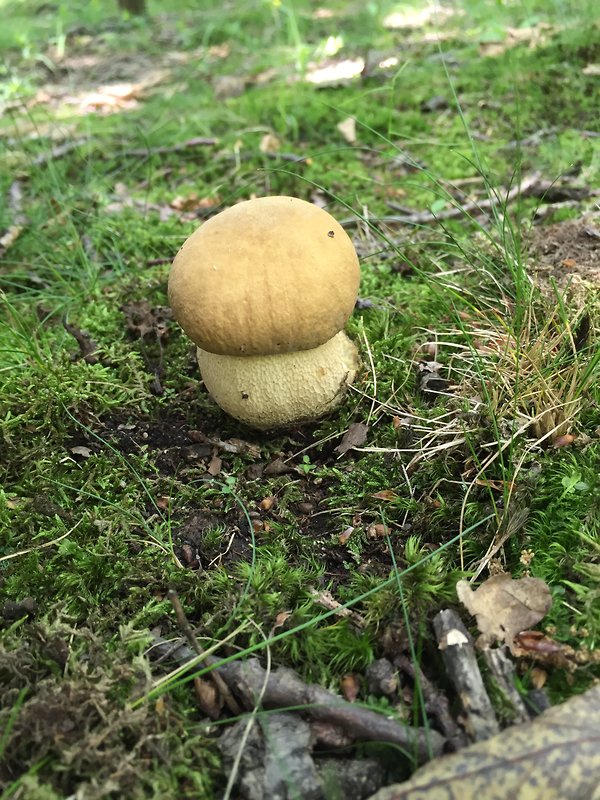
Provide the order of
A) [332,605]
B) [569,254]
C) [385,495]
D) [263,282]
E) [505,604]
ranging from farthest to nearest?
[569,254] → [385,495] → [263,282] → [332,605] → [505,604]

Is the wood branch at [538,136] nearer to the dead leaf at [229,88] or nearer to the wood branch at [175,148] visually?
the wood branch at [175,148]

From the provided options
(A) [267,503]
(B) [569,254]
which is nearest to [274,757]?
(A) [267,503]

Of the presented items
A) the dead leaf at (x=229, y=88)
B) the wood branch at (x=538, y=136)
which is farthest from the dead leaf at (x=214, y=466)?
the dead leaf at (x=229, y=88)

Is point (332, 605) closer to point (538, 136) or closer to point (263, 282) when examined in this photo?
point (263, 282)

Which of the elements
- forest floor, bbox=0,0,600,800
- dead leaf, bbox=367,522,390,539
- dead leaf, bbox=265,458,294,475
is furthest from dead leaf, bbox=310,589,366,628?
dead leaf, bbox=265,458,294,475

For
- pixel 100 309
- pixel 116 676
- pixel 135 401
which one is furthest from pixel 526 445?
pixel 100 309

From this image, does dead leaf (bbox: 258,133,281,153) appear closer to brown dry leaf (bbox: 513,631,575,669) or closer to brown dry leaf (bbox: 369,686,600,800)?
brown dry leaf (bbox: 513,631,575,669)

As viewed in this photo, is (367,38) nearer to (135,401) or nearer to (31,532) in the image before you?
(135,401)
